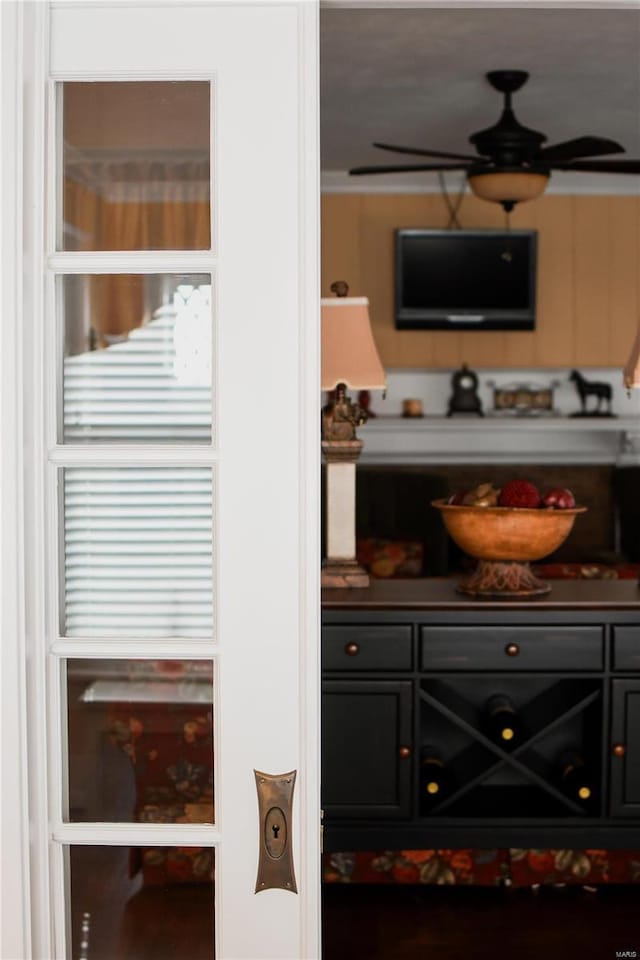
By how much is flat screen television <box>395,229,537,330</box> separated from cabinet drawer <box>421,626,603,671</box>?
4.23 metres

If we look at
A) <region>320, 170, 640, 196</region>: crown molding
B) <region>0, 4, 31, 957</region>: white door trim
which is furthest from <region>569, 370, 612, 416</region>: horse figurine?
<region>0, 4, 31, 957</region>: white door trim

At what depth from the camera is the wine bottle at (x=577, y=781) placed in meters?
2.95

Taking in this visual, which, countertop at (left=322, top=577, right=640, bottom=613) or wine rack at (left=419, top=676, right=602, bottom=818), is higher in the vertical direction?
countertop at (left=322, top=577, right=640, bottom=613)

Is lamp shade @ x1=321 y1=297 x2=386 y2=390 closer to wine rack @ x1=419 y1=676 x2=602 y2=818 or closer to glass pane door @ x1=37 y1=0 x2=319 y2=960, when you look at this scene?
wine rack @ x1=419 y1=676 x2=602 y2=818

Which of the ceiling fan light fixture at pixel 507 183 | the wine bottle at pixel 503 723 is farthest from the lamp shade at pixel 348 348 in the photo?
the ceiling fan light fixture at pixel 507 183

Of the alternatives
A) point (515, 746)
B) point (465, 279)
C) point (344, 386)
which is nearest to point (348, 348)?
point (344, 386)

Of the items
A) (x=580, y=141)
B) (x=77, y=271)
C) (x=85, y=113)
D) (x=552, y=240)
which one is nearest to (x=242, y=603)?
(x=77, y=271)

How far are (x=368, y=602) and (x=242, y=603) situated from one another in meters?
1.32

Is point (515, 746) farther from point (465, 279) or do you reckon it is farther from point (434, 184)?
point (434, 184)

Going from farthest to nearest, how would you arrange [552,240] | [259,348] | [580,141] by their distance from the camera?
[552,240] → [580,141] → [259,348]

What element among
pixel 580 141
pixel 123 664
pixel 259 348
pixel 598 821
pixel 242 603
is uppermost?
pixel 580 141

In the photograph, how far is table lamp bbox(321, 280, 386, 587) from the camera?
3090 mm

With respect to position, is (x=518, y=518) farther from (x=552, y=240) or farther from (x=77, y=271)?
(x=552, y=240)

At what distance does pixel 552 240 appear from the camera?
7.11 metres
